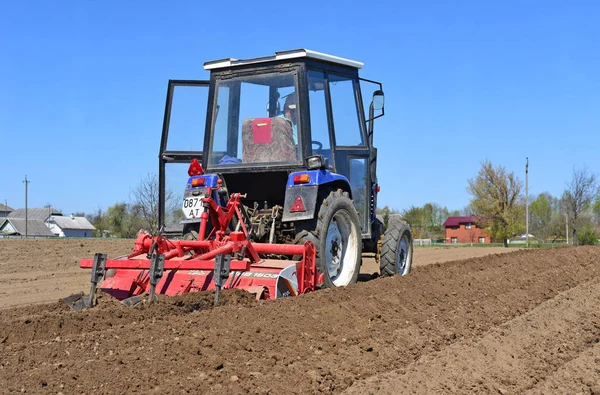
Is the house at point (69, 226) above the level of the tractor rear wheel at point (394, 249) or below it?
below

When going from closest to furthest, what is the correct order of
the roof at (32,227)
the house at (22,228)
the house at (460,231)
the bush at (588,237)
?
1. the bush at (588,237)
2. the house at (22,228)
3. the roof at (32,227)
4. the house at (460,231)

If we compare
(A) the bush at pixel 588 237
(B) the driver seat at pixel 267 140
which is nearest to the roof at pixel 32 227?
(A) the bush at pixel 588 237

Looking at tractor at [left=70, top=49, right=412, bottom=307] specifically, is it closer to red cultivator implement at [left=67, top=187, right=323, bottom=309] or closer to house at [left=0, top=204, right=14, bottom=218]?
red cultivator implement at [left=67, top=187, right=323, bottom=309]

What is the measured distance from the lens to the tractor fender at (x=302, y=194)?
7.14 m

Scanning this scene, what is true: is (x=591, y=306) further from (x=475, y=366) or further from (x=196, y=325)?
(x=196, y=325)

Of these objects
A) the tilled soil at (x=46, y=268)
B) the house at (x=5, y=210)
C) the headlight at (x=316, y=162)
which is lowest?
the house at (x=5, y=210)

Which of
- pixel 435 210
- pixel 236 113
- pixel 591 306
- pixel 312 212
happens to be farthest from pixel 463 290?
pixel 435 210

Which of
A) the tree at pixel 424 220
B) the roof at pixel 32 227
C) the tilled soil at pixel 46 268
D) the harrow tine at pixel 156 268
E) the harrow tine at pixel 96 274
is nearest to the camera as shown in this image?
the harrow tine at pixel 156 268

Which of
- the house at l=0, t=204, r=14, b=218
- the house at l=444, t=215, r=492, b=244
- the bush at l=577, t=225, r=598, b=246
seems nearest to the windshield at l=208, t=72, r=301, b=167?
the bush at l=577, t=225, r=598, b=246

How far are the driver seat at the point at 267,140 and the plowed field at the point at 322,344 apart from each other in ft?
5.76

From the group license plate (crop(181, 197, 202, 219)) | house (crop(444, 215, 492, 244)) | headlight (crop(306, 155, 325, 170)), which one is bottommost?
house (crop(444, 215, 492, 244))

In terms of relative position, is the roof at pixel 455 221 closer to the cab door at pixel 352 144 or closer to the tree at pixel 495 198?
the tree at pixel 495 198

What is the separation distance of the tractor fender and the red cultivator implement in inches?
15.3

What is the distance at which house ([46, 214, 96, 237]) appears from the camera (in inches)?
3179
